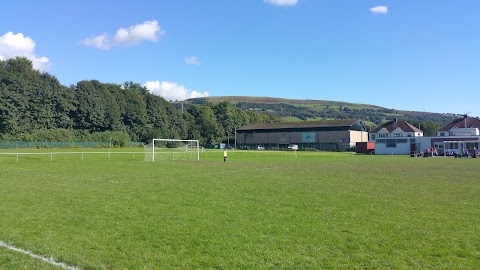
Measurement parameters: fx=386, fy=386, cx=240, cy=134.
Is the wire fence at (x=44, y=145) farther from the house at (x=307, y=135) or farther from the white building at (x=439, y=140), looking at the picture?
the white building at (x=439, y=140)

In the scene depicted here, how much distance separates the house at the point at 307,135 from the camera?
116m

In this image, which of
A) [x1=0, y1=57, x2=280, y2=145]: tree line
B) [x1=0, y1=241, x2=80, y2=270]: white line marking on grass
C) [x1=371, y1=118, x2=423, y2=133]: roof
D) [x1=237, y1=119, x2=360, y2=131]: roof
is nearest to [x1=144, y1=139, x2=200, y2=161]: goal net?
[x1=0, y1=241, x2=80, y2=270]: white line marking on grass

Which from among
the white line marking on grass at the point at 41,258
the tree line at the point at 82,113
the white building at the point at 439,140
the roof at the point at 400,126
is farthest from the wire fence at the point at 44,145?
the white line marking on grass at the point at 41,258

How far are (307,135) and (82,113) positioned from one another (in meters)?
67.3

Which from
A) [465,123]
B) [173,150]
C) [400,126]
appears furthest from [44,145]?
[465,123]

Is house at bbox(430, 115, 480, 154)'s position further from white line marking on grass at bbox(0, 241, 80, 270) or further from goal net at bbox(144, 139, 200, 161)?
white line marking on grass at bbox(0, 241, 80, 270)

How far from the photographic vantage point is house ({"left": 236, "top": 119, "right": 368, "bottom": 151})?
11638cm

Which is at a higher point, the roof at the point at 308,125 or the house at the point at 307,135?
the roof at the point at 308,125

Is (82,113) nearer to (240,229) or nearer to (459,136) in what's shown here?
(459,136)

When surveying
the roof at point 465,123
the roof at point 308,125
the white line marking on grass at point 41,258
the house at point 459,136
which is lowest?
the white line marking on grass at point 41,258

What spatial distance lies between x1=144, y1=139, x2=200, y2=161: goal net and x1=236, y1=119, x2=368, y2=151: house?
233 feet

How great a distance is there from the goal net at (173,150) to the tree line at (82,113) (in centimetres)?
4522

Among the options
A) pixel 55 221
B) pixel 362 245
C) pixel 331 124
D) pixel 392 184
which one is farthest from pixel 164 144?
pixel 331 124

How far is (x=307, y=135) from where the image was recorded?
124312 millimetres
